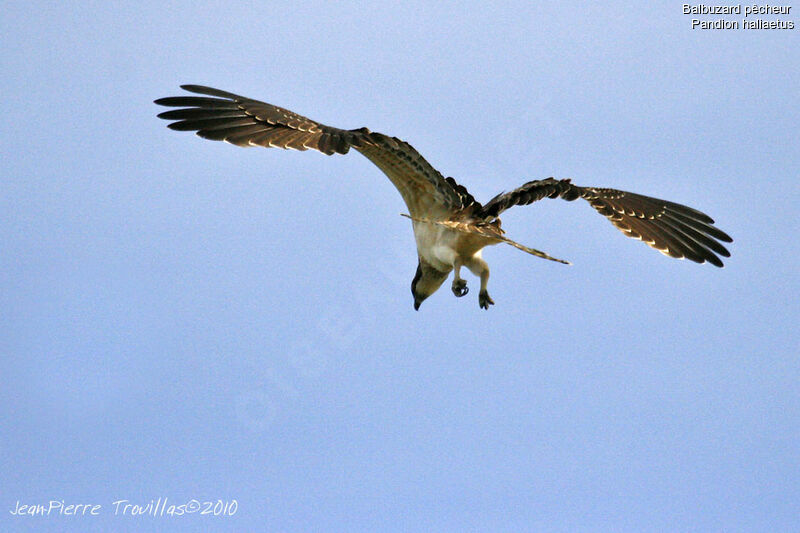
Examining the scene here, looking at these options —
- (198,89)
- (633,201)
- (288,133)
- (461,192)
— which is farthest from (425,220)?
(633,201)

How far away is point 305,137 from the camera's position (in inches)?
438

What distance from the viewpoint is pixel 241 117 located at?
446 inches

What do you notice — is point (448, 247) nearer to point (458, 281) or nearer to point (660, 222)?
point (458, 281)

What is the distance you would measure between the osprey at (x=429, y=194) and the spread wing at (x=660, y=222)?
0.7 inches

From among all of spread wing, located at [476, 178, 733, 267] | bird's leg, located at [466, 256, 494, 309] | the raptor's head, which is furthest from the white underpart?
spread wing, located at [476, 178, 733, 267]

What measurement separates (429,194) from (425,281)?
4.50 ft

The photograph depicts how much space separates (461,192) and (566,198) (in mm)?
1358

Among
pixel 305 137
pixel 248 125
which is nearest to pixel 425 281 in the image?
pixel 305 137

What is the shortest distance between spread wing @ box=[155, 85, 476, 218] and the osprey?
1 cm

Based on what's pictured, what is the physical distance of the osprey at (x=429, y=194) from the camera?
11.0 meters

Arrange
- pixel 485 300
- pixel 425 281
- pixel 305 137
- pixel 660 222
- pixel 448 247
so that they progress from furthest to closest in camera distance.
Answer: pixel 660 222 < pixel 425 281 < pixel 448 247 < pixel 485 300 < pixel 305 137

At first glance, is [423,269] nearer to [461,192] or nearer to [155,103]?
[461,192]

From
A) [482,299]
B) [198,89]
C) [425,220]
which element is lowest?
[482,299]

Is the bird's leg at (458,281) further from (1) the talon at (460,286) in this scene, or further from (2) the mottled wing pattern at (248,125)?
(2) the mottled wing pattern at (248,125)
